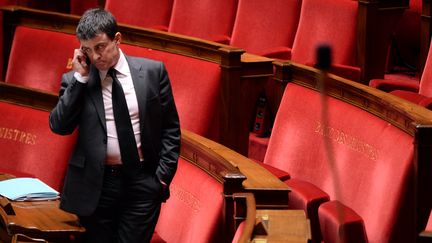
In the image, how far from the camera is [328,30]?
90 centimetres

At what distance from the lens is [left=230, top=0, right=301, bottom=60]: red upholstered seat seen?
956 mm

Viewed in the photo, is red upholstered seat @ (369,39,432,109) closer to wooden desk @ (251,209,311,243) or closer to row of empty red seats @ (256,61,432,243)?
row of empty red seats @ (256,61,432,243)

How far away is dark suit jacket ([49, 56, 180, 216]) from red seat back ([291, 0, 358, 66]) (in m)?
0.35

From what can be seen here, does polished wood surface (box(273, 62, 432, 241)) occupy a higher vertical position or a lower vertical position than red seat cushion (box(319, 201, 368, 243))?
higher

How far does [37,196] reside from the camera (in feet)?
2.08

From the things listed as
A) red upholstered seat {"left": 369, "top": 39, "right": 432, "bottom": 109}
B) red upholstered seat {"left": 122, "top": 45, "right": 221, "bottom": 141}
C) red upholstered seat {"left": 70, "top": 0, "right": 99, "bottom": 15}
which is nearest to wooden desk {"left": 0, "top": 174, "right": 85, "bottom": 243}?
red upholstered seat {"left": 122, "top": 45, "right": 221, "bottom": 141}

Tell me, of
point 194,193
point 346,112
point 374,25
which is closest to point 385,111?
point 346,112

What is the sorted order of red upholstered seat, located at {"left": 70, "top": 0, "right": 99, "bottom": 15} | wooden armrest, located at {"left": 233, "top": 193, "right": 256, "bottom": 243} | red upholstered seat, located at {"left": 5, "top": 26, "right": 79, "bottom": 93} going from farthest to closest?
red upholstered seat, located at {"left": 70, "top": 0, "right": 99, "bottom": 15}, red upholstered seat, located at {"left": 5, "top": 26, "right": 79, "bottom": 93}, wooden armrest, located at {"left": 233, "top": 193, "right": 256, "bottom": 243}

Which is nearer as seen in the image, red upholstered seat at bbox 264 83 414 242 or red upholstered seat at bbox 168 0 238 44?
red upholstered seat at bbox 264 83 414 242

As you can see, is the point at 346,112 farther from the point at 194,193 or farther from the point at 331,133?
the point at 194,193

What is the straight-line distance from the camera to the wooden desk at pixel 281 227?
47 cm

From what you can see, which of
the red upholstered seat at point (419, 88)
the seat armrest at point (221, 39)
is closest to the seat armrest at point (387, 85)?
the red upholstered seat at point (419, 88)

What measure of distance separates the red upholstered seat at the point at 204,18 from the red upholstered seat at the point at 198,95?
0.60ft

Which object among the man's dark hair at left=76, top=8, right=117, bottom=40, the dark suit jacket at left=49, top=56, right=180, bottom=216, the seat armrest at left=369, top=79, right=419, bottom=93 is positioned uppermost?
the man's dark hair at left=76, top=8, right=117, bottom=40
